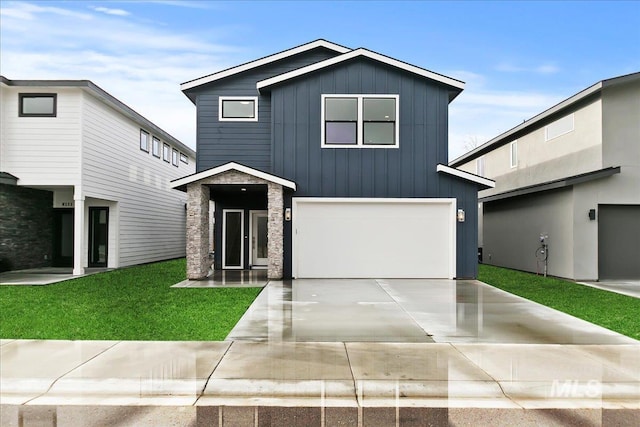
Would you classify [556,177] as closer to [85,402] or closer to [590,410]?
[590,410]

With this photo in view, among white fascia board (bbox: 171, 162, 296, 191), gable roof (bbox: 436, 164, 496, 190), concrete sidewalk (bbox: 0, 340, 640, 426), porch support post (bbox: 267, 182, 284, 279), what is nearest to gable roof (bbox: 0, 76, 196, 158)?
white fascia board (bbox: 171, 162, 296, 191)

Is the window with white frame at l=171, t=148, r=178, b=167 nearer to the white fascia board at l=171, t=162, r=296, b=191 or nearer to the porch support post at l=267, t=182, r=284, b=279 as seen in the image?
the white fascia board at l=171, t=162, r=296, b=191

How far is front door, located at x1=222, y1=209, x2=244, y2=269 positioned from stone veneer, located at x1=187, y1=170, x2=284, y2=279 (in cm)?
289

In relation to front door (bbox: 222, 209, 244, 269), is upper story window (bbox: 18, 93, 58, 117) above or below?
above

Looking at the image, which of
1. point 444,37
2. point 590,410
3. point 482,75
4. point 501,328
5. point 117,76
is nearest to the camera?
point 590,410

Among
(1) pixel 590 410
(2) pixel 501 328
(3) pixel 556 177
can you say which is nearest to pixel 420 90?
(3) pixel 556 177

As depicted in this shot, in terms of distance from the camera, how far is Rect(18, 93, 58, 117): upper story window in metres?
14.8

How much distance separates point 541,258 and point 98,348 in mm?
14975

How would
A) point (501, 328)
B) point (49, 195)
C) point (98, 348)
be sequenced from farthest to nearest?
point (49, 195)
point (501, 328)
point (98, 348)

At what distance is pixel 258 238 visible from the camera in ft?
55.5

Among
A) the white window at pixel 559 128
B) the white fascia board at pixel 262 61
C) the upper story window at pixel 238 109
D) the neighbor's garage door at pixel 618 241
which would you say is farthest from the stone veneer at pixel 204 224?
the white window at pixel 559 128

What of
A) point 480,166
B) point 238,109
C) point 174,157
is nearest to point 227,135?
point 238,109

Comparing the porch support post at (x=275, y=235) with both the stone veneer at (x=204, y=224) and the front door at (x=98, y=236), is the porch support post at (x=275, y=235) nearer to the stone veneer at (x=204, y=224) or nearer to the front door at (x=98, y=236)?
the stone veneer at (x=204, y=224)

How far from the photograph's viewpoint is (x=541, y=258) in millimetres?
16266
